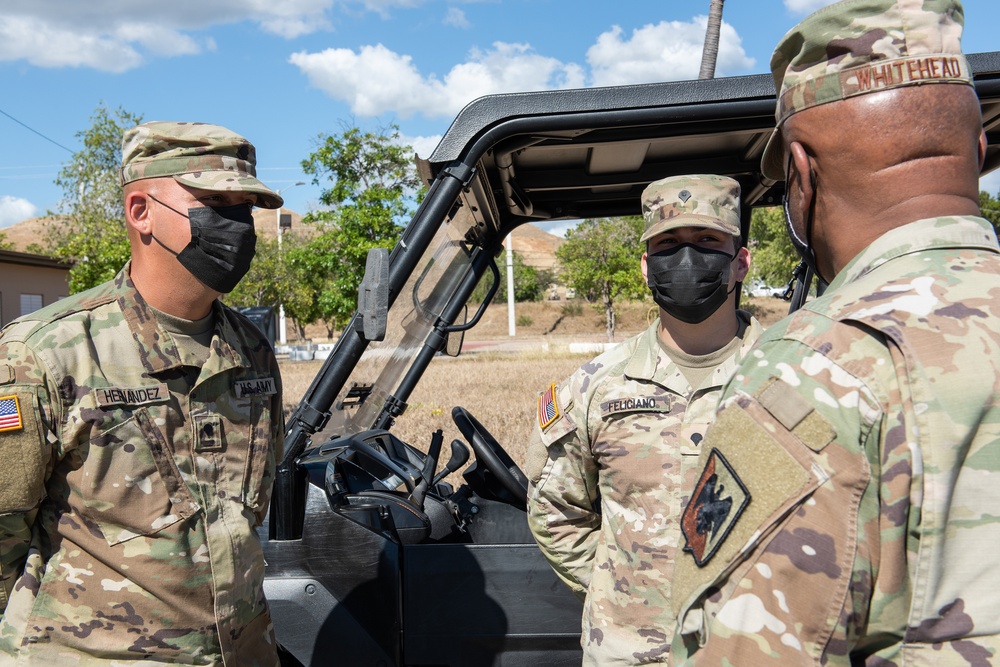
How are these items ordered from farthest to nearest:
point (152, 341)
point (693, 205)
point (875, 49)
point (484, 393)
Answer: point (484, 393), point (693, 205), point (152, 341), point (875, 49)

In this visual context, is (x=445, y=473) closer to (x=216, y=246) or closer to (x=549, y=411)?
(x=549, y=411)

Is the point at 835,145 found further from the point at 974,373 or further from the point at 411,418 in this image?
the point at 411,418

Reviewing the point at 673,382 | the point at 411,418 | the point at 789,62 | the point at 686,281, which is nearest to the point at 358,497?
the point at 673,382

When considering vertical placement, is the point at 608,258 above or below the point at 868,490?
above

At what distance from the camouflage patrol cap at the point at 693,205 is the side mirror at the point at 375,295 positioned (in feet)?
2.12

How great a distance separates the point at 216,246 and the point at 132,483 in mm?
562

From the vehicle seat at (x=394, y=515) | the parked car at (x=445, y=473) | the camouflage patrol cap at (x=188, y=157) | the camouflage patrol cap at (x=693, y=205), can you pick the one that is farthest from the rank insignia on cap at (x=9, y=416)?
the camouflage patrol cap at (x=693, y=205)

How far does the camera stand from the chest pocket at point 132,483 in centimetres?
160

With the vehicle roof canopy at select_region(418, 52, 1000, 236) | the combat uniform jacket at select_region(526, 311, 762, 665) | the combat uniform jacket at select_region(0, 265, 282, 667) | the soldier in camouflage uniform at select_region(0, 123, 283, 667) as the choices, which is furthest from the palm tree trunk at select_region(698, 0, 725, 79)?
the combat uniform jacket at select_region(0, 265, 282, 667)

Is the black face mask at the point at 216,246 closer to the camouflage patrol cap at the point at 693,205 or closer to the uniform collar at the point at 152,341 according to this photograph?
the uniform collar at the point at 152,341

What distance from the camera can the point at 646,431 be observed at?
1954 millimetres

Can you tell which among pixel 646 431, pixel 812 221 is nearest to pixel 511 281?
pixel 646 431

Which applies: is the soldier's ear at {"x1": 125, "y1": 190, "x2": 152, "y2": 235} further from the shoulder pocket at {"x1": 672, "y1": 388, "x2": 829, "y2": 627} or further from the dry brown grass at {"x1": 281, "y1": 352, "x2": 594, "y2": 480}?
the dry brown grass at {"x1": 281, "y1": 352, "x2": 594, "y2": 480}

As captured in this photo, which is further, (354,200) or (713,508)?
(354,200)
